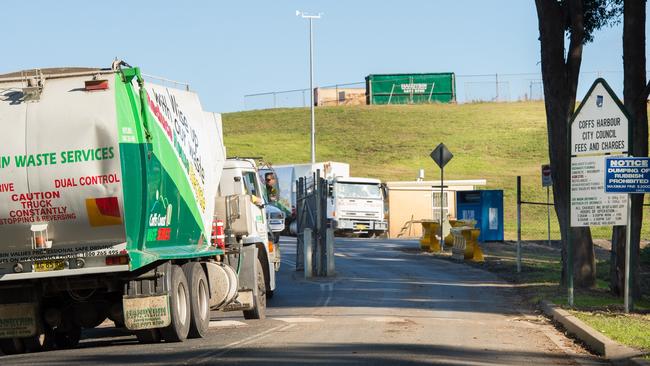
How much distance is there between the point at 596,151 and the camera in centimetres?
1722

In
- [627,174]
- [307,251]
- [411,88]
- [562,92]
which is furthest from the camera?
[411,88]

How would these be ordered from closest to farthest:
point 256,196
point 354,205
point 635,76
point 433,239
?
point 635,76
point 256,196
point 433,239
point 354,205

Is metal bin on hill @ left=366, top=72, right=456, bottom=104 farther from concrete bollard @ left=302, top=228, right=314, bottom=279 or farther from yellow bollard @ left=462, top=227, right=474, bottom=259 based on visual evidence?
concrete bollard @ left=302, top=228, right=314, bottom=279

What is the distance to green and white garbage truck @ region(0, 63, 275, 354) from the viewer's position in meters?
13.3

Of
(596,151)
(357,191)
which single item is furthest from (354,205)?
(596,151)

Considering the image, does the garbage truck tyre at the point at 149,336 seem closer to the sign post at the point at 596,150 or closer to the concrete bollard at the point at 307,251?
the sign post at the point at 596,150

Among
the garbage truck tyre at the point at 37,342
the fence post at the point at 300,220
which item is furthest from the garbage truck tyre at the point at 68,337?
the fence post at the point at 300,220

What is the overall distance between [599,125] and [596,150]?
355 millimetres

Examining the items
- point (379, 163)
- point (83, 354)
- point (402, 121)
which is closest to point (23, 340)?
point (83, 354)

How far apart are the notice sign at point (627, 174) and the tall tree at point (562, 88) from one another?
4.46 metres

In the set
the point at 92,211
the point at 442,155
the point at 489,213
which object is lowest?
the point at 489,213

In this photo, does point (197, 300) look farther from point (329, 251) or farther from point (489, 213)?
point (489, 213)

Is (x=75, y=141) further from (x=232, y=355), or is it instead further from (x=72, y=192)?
(x=232, y=355)

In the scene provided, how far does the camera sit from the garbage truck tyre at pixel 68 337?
1505 centimetres
